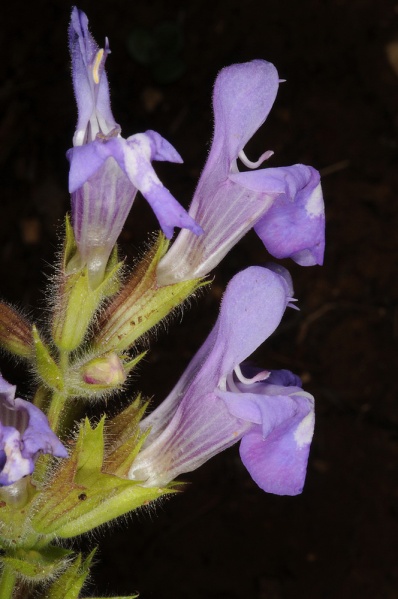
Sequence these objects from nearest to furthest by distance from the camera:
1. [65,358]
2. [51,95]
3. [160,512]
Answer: [65,358], [160,512], [51,95]

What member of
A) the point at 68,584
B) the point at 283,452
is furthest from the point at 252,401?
the point at 68,584

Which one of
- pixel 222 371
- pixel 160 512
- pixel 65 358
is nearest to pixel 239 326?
pixel 222 371

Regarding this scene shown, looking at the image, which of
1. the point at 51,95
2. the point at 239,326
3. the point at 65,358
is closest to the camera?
the point at 239,326

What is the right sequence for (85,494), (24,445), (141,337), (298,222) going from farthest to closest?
(141,337)
(85,494)
(298,222)
(24,445)

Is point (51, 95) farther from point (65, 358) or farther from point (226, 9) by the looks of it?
point (65, 358)

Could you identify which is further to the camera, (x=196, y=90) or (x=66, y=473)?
(x=196, y=90)

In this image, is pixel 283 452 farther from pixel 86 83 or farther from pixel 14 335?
pixel 86 83
